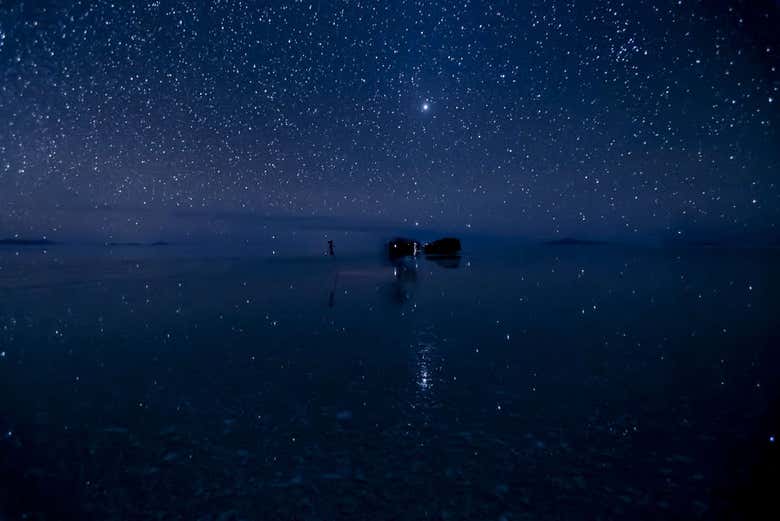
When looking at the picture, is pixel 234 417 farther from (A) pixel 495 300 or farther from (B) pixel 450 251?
(B) pixel 450 251

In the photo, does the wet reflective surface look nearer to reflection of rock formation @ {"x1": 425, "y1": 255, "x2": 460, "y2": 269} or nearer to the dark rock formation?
reflection of rock formation @ {"x1": 425, "y1": 255, "x2": 460, "y2": 269}

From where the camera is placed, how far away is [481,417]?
6656 millimetres

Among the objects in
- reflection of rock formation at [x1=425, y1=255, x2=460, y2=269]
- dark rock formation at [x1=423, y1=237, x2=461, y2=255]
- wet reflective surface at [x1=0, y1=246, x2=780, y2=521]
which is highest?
dark rock formation at [x1=423, y1=237, x2=461, y2=255]

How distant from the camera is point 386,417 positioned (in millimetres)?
6668

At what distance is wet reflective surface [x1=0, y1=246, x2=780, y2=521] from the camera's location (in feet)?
15.4

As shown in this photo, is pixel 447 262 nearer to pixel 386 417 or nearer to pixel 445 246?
pixel 445 246

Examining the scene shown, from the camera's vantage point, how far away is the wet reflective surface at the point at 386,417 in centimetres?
469

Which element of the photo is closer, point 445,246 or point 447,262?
point 447,262

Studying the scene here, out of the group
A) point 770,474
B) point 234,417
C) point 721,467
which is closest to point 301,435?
point 234,417

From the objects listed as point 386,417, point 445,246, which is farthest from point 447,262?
point 386,417

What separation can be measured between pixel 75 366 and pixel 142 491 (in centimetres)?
616

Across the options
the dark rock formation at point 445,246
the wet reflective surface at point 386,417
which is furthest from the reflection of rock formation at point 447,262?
the wet reflective surface at point 386,417

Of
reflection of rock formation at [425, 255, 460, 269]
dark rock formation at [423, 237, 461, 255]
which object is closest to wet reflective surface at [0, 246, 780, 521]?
reflection of rock formation at [425, 255, 460, 269]

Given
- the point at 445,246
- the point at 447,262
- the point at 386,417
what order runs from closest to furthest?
1. the point at 386,417
2. the point at 447,262
3. the point at 445,246
